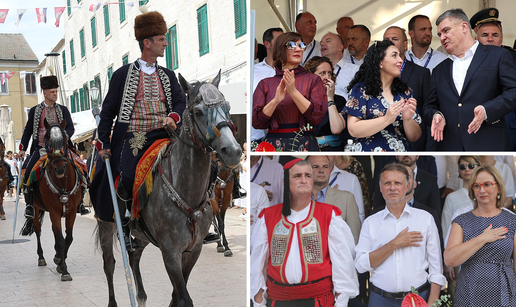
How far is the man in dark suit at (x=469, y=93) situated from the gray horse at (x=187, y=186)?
1.72 m

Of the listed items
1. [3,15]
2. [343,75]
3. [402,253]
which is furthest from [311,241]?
[3,15]

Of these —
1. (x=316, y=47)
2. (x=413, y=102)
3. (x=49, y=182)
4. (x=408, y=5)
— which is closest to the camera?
(x=413, y=102)

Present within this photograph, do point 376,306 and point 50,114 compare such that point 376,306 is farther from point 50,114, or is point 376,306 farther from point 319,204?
point 50,114

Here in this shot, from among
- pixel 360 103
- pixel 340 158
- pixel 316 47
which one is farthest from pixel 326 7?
pixel 340 158

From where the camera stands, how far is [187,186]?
3871 mm

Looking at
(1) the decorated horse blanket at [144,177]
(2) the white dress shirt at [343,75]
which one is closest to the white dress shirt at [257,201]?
(1) the decorated horse blanket at [144,177]

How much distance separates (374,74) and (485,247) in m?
1.71

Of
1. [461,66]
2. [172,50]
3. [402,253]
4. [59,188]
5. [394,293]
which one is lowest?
[394,293]

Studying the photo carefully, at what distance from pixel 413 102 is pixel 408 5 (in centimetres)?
309

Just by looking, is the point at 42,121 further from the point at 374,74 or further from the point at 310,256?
the point at 310,256

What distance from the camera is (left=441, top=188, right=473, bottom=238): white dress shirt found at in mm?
3012

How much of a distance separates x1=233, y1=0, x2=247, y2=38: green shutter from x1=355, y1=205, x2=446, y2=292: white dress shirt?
10.1 metres

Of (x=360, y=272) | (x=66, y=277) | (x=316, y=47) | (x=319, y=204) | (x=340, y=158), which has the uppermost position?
(x=316, y=47)

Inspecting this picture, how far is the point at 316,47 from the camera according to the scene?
20.2 feet
